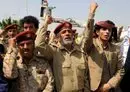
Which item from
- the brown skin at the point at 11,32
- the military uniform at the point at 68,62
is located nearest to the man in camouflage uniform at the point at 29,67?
the military uniform at the point at 68,62

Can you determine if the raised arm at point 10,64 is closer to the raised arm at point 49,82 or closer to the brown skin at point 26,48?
the brown skin at point 26,48

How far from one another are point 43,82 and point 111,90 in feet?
4.55

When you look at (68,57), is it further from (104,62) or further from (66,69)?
(104,62)

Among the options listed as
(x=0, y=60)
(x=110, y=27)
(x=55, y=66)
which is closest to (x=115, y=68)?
(x=110, y=27)

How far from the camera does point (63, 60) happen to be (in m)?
6.73

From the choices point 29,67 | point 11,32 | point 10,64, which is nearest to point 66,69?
point 29,67

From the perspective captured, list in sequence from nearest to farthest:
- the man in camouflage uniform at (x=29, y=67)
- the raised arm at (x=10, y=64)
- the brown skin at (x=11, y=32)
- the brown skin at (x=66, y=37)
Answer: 1. the raised arm at (x=10, y=64)
2. the man in camouflage uniform at (x=29, y=67)
3. the brown skin at (x=66, y=37)
4. the brown skin at (x=11, y=32)

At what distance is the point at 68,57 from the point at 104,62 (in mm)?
726

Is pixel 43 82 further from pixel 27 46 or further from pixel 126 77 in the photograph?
pixel 126 77

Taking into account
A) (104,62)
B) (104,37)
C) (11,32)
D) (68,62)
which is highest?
(104,37)

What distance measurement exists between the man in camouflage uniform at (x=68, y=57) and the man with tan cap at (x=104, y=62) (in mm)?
194

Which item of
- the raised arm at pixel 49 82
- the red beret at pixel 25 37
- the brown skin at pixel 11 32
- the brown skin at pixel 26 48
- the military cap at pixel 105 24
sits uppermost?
the military cap at pixel 105 24

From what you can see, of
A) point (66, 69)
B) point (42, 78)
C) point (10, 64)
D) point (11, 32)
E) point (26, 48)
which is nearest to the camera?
point (10, 64)

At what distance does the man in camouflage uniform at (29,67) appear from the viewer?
6238 mm
